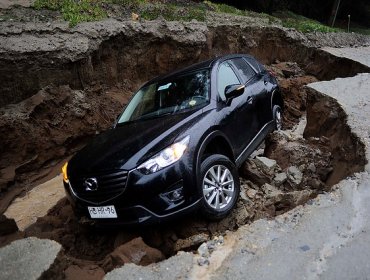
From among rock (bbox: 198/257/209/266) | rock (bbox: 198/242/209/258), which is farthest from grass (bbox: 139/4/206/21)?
rock (bbox: 198/257/209/266)

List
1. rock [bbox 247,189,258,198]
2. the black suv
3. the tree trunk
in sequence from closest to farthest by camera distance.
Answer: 1. the black suv
2. rock [bbox 247,189,258,198]
3. the tree trunk

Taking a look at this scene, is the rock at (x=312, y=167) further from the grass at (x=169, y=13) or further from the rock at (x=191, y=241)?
the grass at (x=169, y=13)

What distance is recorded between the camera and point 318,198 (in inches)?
171

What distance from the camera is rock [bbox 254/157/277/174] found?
18.4 ft

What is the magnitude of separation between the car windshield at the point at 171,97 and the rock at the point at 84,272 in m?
2.11

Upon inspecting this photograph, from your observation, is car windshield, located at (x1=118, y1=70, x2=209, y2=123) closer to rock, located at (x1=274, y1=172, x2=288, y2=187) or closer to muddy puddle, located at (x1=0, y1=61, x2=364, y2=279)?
muddy puddle, located at (x1=0, y1=61, x2=364, y2=279)

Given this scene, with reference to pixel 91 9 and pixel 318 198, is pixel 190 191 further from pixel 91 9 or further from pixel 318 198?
pixel 91 9

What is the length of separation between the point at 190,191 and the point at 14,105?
487 centimetres

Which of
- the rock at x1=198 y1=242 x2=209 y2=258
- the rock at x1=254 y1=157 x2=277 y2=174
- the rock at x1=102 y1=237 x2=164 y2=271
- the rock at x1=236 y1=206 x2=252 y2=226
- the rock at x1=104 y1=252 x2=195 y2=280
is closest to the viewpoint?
the rock at x1=104 y1=252 x2=195 y2=280

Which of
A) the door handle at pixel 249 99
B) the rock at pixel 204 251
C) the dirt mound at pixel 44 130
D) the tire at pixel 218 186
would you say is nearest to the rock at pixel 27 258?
the rock at pixel 204 251

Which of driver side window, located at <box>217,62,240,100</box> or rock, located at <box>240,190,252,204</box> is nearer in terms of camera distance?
rock, located at <box>240,190,252,204</box>

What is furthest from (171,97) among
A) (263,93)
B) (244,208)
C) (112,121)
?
(112,121)

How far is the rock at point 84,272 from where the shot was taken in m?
3.71

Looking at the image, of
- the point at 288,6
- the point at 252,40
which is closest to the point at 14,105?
the point at 252,40
